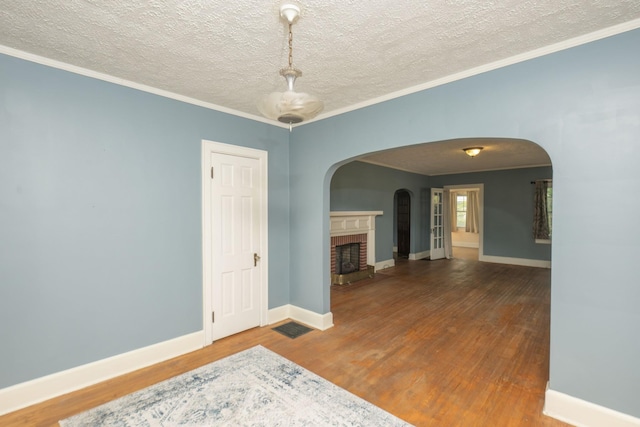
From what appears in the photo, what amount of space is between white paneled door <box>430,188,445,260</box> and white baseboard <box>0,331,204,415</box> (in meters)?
7.05

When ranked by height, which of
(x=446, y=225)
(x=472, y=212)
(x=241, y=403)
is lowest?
(x=241, y=403)

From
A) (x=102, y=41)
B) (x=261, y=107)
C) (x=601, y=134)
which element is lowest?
(x=601, y=134)

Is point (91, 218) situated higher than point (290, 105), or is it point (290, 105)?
point (290, 105)

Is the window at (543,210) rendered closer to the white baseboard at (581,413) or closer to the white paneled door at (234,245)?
the white baseboard at (581,413)

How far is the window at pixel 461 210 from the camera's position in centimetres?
Result: 1218

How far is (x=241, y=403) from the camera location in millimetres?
2232

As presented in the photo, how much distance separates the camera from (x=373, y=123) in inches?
123

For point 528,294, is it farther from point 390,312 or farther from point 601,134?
point 601,134

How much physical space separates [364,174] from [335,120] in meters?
3.26

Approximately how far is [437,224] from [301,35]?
25.3 feet

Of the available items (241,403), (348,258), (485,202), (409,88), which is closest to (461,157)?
(485,202)

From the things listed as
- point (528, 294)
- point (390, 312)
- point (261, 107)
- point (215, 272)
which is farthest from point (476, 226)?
point (261, 107)

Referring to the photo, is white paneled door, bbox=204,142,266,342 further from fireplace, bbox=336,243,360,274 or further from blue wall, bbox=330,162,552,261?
blue wall, bbox=330,162,552,261

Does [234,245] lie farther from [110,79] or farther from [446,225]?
[446,225]
